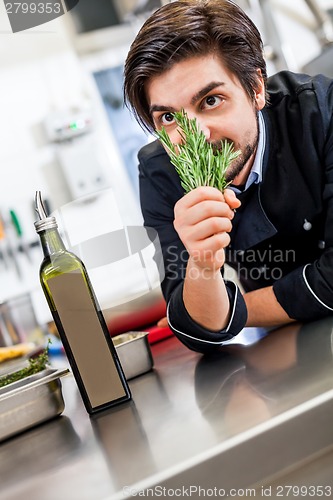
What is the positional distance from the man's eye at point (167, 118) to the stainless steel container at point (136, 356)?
1.19 ft

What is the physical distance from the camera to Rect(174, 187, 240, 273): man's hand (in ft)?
2.18

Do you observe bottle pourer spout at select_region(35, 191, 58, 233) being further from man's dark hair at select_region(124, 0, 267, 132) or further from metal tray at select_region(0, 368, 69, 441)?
man's dark hair at select_region(124, 0, 267, 132)

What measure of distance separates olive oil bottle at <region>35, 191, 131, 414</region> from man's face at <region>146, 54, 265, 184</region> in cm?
32

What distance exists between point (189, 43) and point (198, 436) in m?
0.66

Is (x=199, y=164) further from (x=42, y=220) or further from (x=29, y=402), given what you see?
(x=29, y=402)

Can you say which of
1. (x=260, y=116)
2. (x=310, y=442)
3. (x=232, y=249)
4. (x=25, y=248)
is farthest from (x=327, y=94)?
(x=25, y=248)

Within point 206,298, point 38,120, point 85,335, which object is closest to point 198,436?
point 85,335

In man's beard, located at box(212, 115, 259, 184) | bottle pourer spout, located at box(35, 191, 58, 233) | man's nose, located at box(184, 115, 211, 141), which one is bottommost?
man's beard, located at box(212, 115, 259, 184)

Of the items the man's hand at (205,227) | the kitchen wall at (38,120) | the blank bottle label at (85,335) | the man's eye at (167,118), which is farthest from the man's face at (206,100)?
the kitchen wall at (38,120)

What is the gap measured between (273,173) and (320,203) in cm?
11

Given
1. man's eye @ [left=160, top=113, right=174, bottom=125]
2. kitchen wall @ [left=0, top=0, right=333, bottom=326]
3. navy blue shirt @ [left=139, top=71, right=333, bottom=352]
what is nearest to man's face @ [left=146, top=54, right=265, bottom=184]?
man's eye @ [left=160, top=113, right=174, bottom=125]

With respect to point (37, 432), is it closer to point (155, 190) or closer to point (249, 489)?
point (249, 489)

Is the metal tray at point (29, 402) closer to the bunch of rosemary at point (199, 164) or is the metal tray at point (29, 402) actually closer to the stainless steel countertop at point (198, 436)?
the stainless steel countertop at point (198, 436)

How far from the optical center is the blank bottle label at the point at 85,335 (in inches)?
27.8
